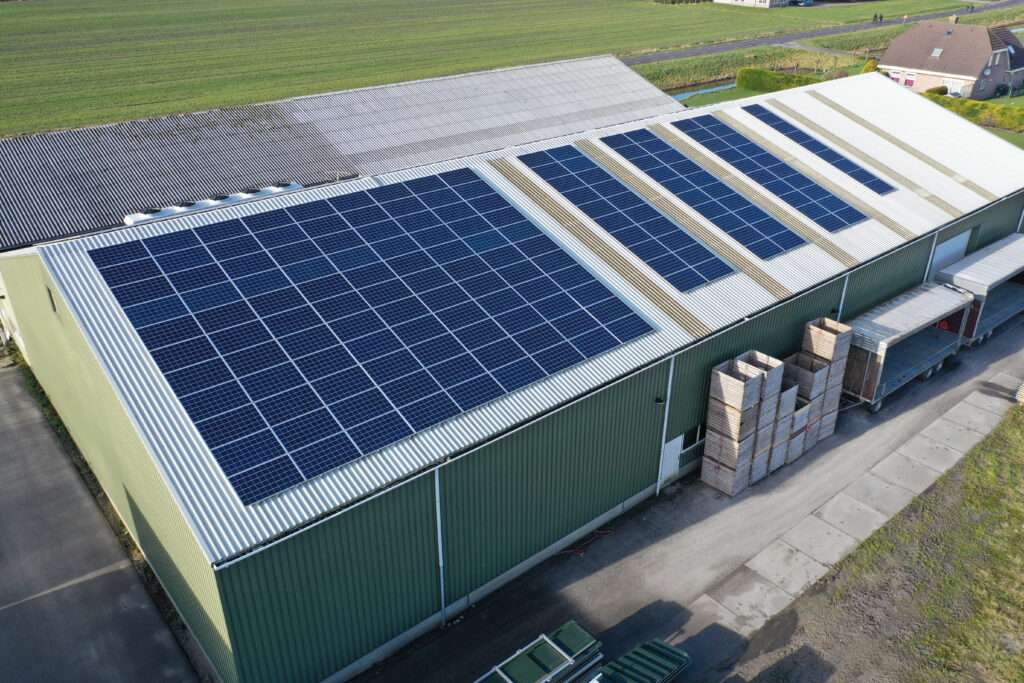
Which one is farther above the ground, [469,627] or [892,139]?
[892,139]

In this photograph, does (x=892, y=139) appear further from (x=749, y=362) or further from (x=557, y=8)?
(x=557, y=8)

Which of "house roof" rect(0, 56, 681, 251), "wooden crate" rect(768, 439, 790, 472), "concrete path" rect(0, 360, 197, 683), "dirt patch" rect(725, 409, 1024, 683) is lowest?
"concrete path" rect(0, 360, 197, 683)

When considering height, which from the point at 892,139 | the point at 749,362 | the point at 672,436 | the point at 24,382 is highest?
the point at 892,139

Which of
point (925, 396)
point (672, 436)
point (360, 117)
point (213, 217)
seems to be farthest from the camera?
point (360, 117)

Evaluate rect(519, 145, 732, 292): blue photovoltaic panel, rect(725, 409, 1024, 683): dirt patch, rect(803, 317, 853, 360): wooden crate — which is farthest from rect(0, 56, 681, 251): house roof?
rect(725, 409, 1024, 683): dirt patch

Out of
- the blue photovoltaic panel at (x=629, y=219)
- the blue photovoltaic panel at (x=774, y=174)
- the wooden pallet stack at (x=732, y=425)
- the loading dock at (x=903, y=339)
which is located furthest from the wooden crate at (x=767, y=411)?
the blue photovoltaic panel at (x=774, y=174)

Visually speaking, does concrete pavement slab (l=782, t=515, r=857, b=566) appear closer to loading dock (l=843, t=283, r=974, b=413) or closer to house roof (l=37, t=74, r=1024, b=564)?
house roof (l=37, t=74, r=1024, b=564)

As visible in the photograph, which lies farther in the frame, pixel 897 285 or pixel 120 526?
pixel 897 285

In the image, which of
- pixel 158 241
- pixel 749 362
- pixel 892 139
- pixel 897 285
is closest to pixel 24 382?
pixel 158 241
